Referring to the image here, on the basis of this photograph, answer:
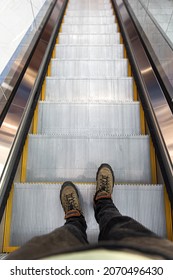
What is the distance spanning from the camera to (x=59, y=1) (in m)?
5.66

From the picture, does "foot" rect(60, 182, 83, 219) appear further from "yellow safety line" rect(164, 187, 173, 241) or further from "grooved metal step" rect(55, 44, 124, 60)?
"grooved metal step" rect(55, 44, 124, 60)

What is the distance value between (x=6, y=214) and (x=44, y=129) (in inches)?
43.2

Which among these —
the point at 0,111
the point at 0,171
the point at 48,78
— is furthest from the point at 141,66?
the point at 0,171

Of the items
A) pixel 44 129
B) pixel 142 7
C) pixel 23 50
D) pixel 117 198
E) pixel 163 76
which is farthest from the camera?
pixel 142 7

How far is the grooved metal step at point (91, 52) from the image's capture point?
13.4 feet

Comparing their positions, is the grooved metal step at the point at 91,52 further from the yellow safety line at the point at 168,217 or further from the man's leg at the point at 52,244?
the man's leg at the point at 52,244

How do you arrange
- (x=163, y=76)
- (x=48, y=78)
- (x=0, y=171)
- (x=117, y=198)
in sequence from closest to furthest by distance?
(x=0, y=171) < (x=117, y=198) < (x=163, y=76) < (x=48, y=78)

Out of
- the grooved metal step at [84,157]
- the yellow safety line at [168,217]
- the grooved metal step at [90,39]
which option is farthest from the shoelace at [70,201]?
the grooved metal step at [90,39]

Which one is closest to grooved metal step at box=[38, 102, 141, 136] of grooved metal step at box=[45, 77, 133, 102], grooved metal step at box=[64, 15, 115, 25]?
grooved metal step at box=[45, 77, 133, 102]

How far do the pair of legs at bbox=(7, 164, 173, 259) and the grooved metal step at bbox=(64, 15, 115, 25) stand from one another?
4349 mm

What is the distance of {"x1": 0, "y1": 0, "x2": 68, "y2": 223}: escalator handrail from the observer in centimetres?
187

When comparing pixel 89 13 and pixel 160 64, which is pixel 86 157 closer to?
pixel 160 64

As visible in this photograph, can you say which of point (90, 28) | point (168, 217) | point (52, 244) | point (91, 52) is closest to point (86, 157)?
point (168, 217)
